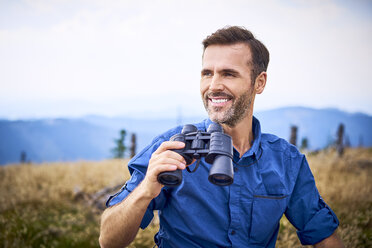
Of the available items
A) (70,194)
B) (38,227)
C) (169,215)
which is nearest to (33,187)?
(70,194)

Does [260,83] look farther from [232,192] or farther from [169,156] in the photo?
[169,156]

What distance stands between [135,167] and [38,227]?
407 centimetres

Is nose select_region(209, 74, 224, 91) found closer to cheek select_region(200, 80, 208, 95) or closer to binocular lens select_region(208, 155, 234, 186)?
cheek select_region(200, 80, 208, 95)

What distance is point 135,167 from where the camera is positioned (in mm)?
2023

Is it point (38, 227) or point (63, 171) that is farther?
point (63, 171)

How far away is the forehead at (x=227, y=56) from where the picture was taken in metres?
2.38

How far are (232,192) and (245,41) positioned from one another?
1.58 metres

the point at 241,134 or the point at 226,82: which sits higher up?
the point at 226,82

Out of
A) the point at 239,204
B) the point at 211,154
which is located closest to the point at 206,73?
the point at 211,154

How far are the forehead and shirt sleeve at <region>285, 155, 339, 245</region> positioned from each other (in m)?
1.18

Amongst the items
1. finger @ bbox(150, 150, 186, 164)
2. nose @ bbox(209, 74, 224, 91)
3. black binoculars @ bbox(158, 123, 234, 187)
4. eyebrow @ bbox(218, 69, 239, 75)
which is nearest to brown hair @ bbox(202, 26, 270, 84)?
eyebrow @ bbox(218, 69, 239, 75)

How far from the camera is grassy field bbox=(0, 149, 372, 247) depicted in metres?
4.04

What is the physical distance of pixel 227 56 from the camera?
2.40m

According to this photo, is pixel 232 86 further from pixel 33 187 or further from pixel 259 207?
pixel 33 187
